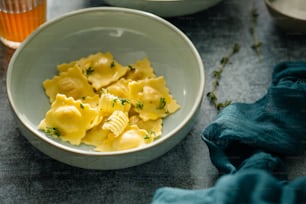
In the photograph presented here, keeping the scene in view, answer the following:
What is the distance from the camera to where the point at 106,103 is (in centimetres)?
102

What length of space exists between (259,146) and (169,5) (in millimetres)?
322

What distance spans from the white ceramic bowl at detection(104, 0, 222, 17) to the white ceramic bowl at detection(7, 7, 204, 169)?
3 cm

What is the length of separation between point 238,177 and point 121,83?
0.96 ft

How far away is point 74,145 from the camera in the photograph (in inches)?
38.9

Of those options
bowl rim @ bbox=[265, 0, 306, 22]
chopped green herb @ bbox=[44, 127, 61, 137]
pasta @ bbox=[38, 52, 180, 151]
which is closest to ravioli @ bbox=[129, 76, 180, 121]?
pasta @ bbox=[38, 52, 180, 151]

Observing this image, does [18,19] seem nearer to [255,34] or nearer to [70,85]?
[70,85]

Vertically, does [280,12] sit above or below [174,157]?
above

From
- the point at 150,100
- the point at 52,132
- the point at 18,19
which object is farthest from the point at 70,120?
the point at 18,19

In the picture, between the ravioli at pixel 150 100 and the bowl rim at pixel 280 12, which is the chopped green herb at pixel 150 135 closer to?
the ravioli at pixel 150 100

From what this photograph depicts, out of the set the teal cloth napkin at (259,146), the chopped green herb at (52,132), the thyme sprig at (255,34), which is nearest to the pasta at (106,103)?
the chopped green herb at (52,132)

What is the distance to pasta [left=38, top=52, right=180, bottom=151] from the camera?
0.99 meters

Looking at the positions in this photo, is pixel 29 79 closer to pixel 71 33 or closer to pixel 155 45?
pixel 71 33

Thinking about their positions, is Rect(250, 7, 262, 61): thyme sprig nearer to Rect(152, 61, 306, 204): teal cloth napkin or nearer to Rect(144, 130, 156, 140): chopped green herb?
Rect(152, 61, 306, 204): teal cloth napkin

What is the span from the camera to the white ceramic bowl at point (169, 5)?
3.76 ft
